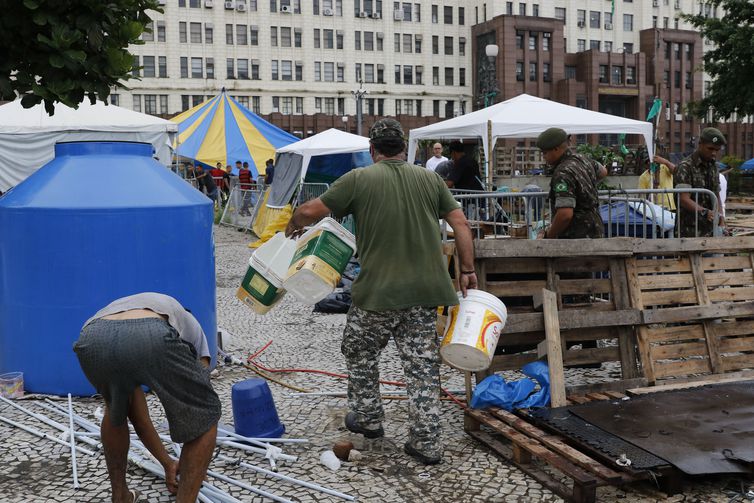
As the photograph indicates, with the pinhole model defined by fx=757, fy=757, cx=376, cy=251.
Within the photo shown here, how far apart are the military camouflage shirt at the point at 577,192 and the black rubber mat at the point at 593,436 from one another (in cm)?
175

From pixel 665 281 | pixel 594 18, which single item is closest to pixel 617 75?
pixel 594 18

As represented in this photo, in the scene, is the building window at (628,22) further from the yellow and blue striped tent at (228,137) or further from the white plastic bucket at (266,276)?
the white plastic bucket at (266,276)

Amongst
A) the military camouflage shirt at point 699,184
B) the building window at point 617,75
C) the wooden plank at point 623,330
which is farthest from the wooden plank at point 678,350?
the building window at point 617,75

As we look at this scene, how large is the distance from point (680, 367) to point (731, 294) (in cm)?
83

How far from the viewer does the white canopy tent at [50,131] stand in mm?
15633

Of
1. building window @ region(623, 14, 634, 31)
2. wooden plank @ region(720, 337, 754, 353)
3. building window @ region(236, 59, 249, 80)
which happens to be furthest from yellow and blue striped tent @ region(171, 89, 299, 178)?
building window @ region(623, 14, 634, 31)

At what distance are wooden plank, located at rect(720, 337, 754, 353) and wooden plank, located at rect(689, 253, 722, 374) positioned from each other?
0.11m

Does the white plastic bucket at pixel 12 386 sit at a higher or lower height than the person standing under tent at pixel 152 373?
lower

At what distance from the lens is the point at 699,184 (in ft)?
25.6

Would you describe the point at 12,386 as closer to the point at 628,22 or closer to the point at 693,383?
the point at 693,383

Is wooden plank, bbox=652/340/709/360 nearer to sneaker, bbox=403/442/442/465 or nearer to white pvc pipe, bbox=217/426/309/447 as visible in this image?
sneaker, bbox=403/442/442/465

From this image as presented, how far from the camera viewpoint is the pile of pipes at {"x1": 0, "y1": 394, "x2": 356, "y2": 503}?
4.07m

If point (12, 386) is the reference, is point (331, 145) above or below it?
→ above

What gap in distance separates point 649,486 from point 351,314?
6.30ft
